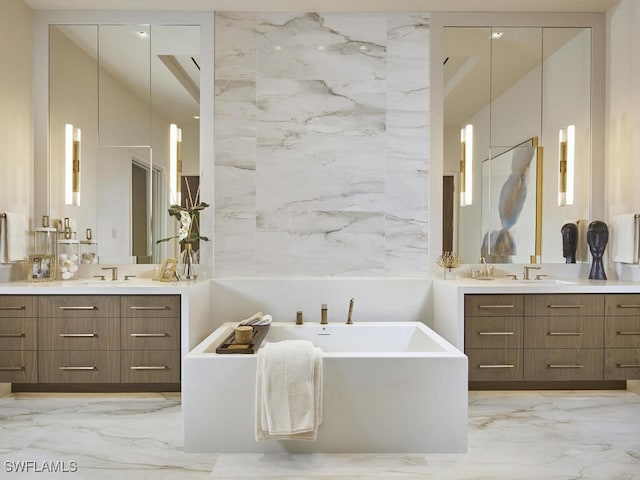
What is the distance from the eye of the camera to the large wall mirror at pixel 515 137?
3357mm

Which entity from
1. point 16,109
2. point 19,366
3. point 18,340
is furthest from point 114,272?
point 16,109

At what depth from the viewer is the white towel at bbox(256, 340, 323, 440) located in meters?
2.05

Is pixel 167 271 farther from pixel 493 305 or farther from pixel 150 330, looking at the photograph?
pixel 493 305

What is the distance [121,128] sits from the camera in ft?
10.9

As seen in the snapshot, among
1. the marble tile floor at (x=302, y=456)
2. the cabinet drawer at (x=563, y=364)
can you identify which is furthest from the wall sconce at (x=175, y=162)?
the cabinet drawer at (x=563, y=364)

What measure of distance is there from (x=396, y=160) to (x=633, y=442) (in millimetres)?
2264

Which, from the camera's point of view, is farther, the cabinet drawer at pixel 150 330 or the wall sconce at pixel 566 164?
the wall sconce at pixel 566 164

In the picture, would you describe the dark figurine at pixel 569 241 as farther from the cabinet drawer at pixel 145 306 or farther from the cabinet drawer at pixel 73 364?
the cabinet drawer at pixel 73 364

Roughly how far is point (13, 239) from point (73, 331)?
2.58 feet

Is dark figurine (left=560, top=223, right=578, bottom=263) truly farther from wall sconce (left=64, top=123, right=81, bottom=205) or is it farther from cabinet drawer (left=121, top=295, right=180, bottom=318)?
wall sconce (left=64, top=123, right=81, bottom=205)

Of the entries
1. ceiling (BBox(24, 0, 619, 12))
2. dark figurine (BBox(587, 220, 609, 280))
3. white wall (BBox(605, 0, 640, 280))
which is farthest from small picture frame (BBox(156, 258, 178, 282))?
white wall (BBox(605, 0, 640, 280))

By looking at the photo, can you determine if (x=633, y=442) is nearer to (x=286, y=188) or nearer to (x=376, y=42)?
(x=286, y=188)

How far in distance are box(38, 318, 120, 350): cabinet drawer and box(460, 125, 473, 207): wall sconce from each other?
104 inches

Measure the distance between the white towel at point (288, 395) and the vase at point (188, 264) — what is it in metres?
1.30
